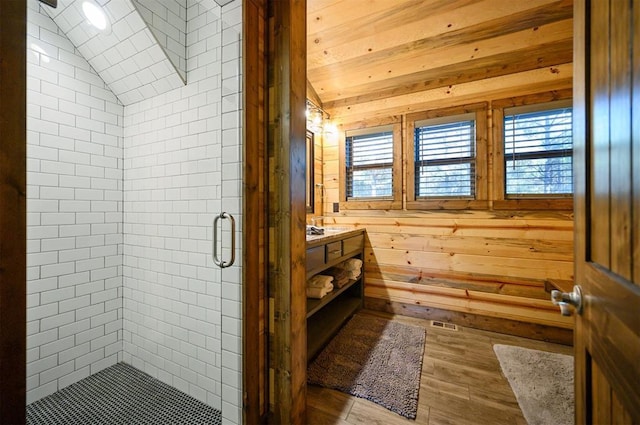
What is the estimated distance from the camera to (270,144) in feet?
4.28

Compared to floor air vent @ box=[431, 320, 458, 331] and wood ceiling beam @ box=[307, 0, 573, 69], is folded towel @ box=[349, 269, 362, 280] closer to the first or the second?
floor air vent @ box=[431, 320, 458, 331]

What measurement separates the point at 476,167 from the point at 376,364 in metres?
2.12

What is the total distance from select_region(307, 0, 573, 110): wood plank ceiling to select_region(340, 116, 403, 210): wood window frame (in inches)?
14.4

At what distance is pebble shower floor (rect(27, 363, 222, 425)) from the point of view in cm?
153

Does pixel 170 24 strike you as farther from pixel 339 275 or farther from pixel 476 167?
pixel 476 167

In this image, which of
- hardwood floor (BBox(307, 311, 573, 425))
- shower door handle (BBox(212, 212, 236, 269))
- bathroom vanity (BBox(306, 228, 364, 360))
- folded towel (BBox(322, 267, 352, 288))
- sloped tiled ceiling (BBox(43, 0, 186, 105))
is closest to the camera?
shower door handle (BBox(212, 212, 236, 269))

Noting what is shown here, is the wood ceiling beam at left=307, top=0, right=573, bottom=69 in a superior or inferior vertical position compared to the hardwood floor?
superior

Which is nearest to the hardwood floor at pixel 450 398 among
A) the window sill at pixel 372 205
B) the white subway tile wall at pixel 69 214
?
the window sill at pixel 372 205

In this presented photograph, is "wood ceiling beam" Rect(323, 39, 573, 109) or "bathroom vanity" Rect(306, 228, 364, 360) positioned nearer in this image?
"bathroom vanity" Rect(306, 228, 364, 360)

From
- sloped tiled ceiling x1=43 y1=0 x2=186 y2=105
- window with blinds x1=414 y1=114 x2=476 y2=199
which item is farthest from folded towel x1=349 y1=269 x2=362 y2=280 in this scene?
sloped tiled ceiling x1=43 y1=0 x2=186 y2=105

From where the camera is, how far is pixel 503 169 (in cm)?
249

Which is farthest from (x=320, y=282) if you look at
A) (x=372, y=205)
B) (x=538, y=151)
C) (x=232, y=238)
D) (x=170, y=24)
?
(x=538, y=151)

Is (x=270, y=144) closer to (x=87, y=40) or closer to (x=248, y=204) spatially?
(x=248, y=204)

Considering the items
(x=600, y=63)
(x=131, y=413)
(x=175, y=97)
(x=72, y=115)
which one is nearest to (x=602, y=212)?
(x=600, y=63)
